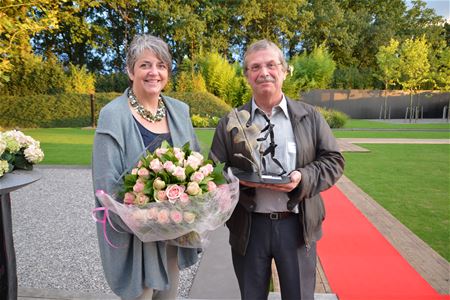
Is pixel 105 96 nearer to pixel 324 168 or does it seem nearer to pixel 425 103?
pixel 324 168

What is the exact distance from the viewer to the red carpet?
3.15 metres

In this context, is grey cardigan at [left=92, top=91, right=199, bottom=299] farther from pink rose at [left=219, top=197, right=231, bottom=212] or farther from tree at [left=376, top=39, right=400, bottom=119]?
tree at [left=376, top=39, right=400, bottom=119]

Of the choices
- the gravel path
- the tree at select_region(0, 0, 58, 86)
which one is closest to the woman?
the gravel path

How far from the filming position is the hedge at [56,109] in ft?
68.8

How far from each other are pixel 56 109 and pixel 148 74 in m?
21.5

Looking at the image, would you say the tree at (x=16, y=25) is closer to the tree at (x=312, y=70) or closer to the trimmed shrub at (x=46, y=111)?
the trimmed shrub at (x=46, y=111)

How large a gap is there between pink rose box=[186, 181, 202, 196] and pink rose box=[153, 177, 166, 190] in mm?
110

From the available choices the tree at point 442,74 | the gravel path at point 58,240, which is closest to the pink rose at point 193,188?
the gravel path at point 58,240

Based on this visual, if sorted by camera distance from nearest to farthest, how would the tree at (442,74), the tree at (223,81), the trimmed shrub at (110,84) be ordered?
the tree at (223,81) → the trimmed shrub at (110,84) → the tree at (442,74)

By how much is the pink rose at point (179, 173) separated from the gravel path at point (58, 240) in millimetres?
2031

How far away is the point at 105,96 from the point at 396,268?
20941 millimetres

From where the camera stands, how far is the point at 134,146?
6.16 ft

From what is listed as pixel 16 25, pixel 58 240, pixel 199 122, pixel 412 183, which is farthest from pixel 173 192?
pixel 199 122

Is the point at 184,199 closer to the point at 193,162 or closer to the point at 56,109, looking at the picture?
the point at 193,162
